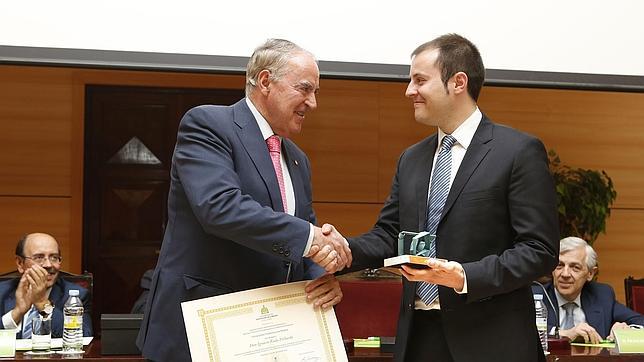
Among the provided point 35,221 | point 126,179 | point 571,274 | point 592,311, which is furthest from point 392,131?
point 592,311

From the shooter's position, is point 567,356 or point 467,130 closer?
point 467,130

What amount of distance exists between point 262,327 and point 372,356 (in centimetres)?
107

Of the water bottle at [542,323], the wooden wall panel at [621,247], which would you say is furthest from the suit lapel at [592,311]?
the wooden wall panel at [621,247]

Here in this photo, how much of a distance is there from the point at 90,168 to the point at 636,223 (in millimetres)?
4813

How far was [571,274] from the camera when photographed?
4.79m

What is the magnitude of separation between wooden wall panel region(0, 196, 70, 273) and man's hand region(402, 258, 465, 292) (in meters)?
5.43

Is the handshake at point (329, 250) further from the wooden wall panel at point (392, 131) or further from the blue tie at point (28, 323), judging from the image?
the wooden wall panel at point (392, 131)

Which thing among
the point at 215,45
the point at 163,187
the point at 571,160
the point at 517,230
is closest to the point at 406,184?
the point at 517,230

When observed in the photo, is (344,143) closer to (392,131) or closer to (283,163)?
(392,131)

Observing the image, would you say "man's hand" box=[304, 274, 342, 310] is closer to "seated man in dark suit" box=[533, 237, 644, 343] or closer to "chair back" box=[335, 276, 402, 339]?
"chair back" box=[335, 276, 402, 339]

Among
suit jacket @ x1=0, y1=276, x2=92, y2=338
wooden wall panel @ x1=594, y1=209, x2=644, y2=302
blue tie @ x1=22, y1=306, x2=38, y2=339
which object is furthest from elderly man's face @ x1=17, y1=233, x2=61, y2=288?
wooden wall panel @ x1=594, y1=209, x2=644, y2=302

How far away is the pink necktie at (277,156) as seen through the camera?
2.59m

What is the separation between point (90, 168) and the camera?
7.29m

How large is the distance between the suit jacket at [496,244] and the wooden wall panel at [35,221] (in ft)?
17.1
